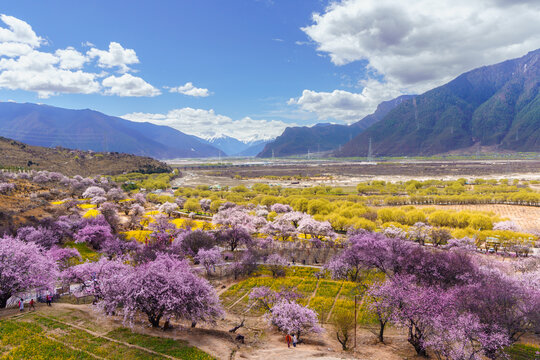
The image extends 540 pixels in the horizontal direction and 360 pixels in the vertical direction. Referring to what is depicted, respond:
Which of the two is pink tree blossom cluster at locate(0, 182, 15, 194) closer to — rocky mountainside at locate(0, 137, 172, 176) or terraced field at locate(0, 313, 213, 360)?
rocky mountainside at locate(0, 137, 172, 176)

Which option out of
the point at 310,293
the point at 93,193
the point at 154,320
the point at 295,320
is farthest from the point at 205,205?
the point at 295,320

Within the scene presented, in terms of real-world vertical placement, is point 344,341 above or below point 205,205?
below

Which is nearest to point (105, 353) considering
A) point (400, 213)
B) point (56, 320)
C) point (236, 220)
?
point (56, 320)

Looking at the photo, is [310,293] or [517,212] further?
[517,212]

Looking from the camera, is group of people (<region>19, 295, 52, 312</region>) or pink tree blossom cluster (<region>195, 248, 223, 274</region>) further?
pink tree blossom cluster (<region>195, 248, 223, 274</region>)

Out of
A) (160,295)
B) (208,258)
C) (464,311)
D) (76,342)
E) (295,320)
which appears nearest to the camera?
(76,342)

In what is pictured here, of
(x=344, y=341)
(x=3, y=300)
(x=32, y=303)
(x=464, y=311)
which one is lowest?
(x=344, y=341)

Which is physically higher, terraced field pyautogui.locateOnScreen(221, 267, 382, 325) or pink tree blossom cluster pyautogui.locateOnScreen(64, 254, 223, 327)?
pink tree blossom cluster pyautogui.locateOnScreen(64, 254, 223, 327)

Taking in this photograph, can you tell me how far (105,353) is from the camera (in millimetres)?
21406

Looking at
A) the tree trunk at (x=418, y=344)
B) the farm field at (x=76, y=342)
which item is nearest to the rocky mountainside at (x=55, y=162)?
the farm field at (x=76, y=342)

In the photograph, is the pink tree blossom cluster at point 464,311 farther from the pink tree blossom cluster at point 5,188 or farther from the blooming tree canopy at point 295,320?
the pink tree blossom cluster at point 5,188

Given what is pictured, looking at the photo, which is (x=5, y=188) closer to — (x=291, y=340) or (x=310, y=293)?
(x=310, y=293)

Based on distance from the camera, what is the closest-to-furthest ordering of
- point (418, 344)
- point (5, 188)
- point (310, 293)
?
point (418, 344), point (310, 293), point (5, 188)

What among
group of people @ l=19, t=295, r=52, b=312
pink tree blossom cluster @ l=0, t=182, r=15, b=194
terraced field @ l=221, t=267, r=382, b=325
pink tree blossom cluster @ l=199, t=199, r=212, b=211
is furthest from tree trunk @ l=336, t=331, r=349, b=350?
pink tree blossom cluster @ l=0, t=182, r=15, b=194
